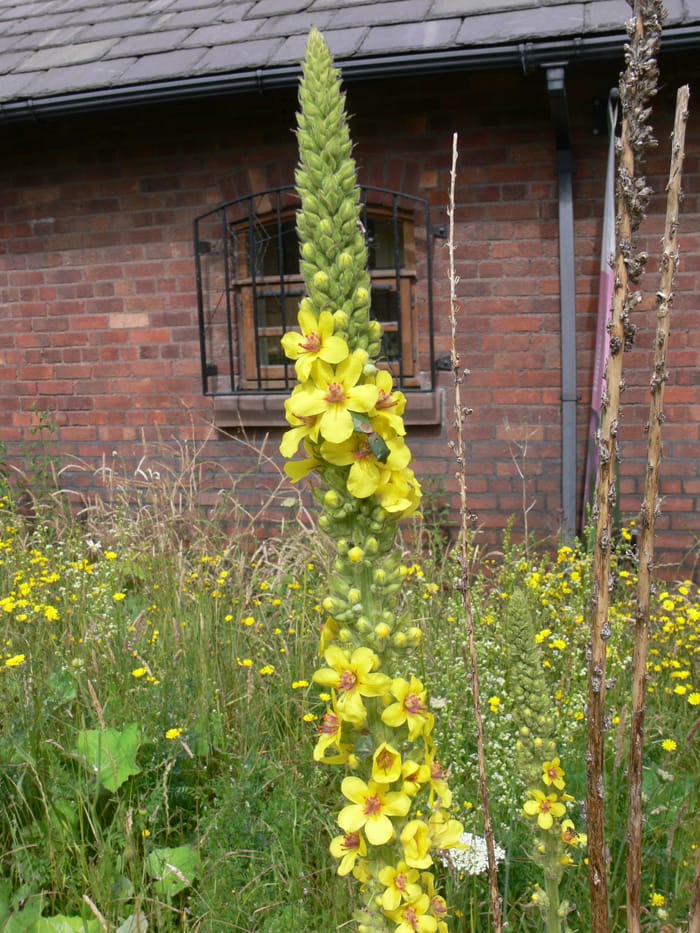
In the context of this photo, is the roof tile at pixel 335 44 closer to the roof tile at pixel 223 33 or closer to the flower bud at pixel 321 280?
the roof tile at pixel 223 33

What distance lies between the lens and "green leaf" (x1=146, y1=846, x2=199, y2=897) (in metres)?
2.05

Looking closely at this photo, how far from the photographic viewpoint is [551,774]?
1.30 metres

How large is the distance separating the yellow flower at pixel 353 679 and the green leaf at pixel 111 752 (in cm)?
147

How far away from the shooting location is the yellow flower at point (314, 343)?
99cm

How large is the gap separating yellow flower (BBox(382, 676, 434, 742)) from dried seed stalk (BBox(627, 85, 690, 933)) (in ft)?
0.79

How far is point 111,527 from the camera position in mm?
4953

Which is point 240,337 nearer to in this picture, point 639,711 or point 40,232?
point 40,232

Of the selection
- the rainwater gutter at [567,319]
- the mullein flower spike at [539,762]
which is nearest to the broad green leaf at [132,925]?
the mullein flower spike at [539,762]

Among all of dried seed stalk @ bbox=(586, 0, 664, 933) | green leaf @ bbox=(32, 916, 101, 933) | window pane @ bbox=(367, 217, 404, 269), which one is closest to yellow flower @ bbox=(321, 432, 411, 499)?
dried seed stalk @ bbox=(586, 0, 664, 933)

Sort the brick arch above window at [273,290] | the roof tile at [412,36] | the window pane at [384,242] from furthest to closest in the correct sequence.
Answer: the window pane at [384,242], the brick arch above window at [273,290], the roof tile at [412,36]

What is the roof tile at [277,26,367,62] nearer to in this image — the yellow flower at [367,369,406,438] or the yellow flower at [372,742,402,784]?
the yellow flower at [367,369,406,438]

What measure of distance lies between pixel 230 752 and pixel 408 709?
1.74 metres

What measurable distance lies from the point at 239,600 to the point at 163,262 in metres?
2.91

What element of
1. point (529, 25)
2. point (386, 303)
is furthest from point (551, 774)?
point (386, 303)
